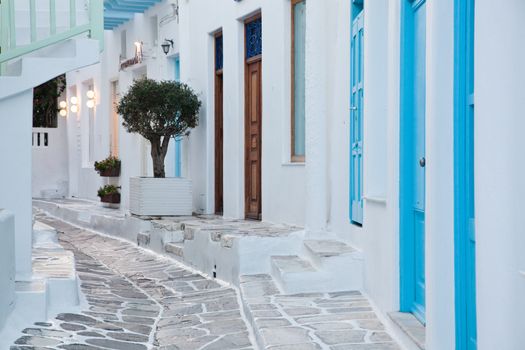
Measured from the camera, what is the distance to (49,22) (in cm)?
797

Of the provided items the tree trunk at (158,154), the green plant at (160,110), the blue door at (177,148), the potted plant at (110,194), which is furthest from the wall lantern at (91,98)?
the tree trunk at (158,154)

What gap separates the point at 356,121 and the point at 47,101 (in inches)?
692

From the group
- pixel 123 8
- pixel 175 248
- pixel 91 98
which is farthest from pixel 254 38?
pixel 91 98

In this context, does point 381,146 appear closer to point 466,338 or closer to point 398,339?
point 398,339

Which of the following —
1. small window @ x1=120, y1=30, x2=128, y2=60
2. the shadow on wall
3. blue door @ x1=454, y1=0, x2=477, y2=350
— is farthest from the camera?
small window @ x1=120, y1=30, x2=128, y2=60

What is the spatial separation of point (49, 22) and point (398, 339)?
14.3ft

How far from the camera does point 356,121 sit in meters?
7.64

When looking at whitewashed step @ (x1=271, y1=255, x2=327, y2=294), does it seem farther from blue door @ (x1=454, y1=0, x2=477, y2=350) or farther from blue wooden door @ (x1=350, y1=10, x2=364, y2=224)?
blue door @ (x1=454, y1=0, x2=477, y2=350)

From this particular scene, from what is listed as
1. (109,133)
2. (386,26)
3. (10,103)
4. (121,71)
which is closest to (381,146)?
(386,26)

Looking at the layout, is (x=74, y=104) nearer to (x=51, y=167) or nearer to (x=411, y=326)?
(x=51, y=167)

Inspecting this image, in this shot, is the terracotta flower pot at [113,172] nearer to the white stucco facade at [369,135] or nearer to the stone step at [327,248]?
the white stucco facade at [369,135]

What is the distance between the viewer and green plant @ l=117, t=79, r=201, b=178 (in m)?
12.5

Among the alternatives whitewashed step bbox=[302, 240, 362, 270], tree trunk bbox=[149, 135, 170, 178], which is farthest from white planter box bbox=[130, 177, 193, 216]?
whitewashed step bbox=[302, 240, 362, 270]

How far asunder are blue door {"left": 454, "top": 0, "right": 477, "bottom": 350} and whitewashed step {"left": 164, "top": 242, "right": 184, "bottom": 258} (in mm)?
6056
